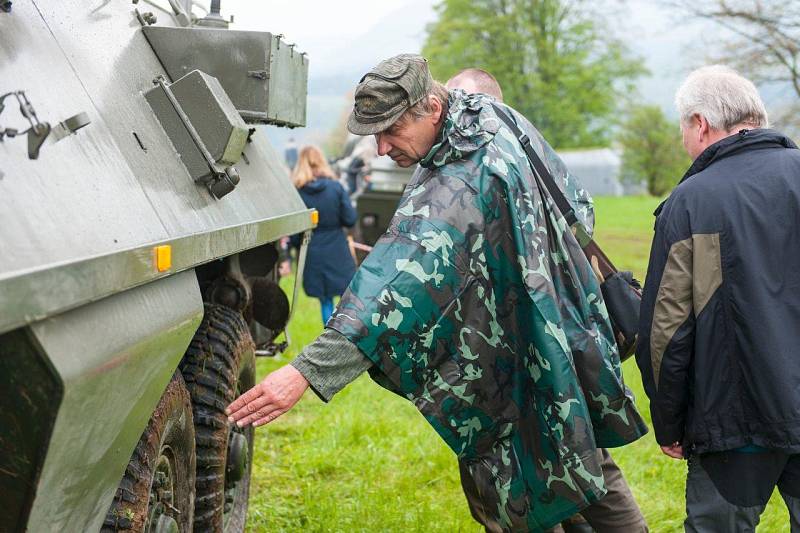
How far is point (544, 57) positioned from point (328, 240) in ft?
89.1

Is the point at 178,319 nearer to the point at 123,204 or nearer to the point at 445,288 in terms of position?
the point at 123,204

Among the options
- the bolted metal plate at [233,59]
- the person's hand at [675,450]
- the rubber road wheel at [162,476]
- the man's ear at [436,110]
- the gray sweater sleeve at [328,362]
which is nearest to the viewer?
the rubber road wheel at [162,476]

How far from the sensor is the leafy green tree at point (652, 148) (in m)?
52.6

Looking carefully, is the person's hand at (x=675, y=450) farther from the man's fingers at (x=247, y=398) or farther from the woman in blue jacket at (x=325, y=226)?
the woman in blue jacket at (x=325, y=226)

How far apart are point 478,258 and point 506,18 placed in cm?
3317

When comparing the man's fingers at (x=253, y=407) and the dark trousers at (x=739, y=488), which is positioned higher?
the man's fingers at (x=253, y=407)

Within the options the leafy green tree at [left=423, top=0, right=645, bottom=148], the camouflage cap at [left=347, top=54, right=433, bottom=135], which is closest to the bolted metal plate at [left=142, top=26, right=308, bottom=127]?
the camouflage cap at [left=347, top=54, right=433, bottom=135]

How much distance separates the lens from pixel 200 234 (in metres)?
2.91

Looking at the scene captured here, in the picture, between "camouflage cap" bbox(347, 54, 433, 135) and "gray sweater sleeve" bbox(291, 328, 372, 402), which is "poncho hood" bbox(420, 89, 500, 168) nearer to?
"camouflage cap" bbox(347, 54, 433, 135)

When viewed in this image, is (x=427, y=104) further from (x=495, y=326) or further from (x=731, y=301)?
(x=731, y=301)

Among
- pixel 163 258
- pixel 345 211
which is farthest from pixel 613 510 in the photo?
pixel 345 211

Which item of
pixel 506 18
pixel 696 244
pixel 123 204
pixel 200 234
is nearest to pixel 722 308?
pixel 696 244

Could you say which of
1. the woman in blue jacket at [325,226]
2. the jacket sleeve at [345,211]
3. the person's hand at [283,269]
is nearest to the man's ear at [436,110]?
the person's hand at [283,269]

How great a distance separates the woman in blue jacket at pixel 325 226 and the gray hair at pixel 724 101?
6.24m
